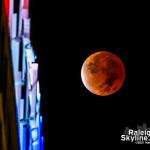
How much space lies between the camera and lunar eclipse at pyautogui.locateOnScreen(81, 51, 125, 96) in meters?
3.61

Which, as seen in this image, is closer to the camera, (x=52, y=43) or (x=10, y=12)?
(x=10, y=12)

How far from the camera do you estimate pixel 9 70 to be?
3.73ft

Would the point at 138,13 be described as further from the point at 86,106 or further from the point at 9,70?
the point at 9,70

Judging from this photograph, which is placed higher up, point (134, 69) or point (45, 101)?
point (134, 69)

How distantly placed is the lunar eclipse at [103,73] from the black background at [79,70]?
0.05 metres

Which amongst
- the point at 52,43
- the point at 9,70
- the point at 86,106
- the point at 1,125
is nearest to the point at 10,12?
the point at 9,70

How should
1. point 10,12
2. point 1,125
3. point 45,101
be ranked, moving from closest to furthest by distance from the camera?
point 1,125 → point 10,12 → point 45,101

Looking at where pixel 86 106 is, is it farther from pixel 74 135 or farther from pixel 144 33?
pixel 144 33

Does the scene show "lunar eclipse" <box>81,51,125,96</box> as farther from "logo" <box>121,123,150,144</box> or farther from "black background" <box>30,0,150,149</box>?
"logo" <box>121,123,150,144</box>

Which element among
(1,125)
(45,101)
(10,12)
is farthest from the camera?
(45,101)

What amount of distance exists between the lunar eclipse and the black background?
0.05m

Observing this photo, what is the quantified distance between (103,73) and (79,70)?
264 millimetres

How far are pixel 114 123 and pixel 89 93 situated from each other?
1.29ft

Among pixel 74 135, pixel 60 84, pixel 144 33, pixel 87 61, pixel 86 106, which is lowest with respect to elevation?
pixel 74 135
